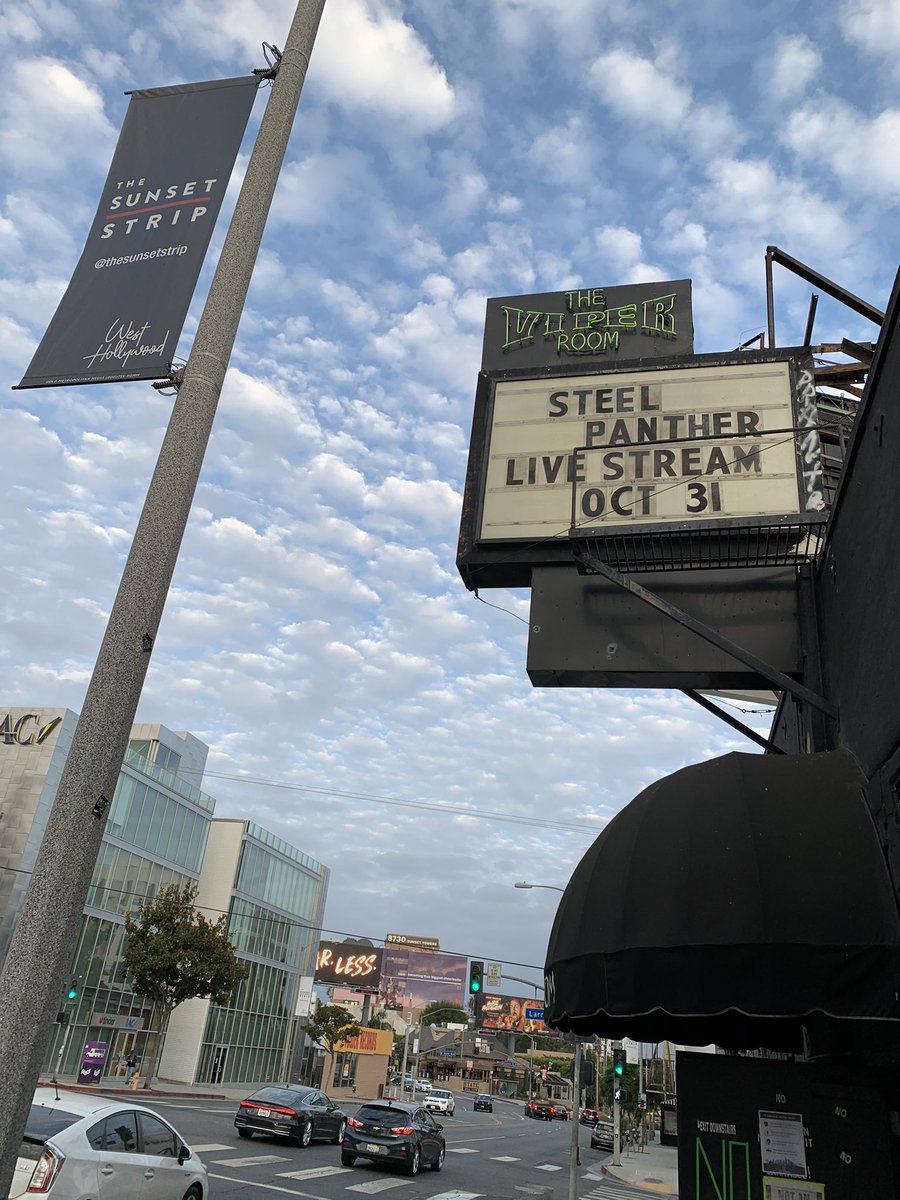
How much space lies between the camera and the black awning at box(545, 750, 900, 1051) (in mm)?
4438

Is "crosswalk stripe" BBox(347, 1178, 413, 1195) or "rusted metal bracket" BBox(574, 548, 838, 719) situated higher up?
"rusted metal bracket" BBox(574, 548, 838, 719)

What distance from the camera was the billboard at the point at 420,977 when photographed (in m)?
129

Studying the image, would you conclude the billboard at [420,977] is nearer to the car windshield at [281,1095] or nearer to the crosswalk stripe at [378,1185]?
the car windshield at [281,1095]

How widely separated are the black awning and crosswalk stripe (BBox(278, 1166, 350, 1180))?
39.6 ft

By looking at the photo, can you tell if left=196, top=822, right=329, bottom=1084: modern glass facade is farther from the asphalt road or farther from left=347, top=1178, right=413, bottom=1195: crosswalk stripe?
left=347, top=1178, right=413, bottom=1195: crosswalk stripe

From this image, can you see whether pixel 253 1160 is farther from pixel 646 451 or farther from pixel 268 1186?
pixel 646 451

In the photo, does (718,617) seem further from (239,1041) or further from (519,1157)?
(239,1041)

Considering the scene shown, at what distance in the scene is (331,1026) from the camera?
61.4 m

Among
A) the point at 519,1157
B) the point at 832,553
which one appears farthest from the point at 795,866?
the point at 519,1157

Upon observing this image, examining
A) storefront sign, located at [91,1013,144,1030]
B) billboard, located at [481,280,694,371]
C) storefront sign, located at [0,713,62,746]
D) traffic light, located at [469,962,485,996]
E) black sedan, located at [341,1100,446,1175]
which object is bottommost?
black sedan, located at [341,1100,446,1175]

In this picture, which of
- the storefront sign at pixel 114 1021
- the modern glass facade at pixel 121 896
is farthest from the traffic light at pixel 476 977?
the storefront sign at pixel 114 1021

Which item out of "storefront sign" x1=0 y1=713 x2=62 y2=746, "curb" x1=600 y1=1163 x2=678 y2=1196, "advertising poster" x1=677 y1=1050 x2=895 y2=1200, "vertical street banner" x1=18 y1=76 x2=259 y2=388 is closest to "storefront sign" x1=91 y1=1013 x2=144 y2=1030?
"storefront sign" x1=0 y1=713 x2=62 y2=746

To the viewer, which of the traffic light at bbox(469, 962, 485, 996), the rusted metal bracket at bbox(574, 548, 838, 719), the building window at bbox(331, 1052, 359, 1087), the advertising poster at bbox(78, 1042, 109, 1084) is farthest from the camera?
the building window at bbox(331, 1052, 359, 1087)

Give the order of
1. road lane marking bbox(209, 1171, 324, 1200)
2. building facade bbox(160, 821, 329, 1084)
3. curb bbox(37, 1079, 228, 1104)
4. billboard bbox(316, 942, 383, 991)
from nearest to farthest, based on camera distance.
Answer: road lane marking bbox(209, 1171, 324, 1200)
curb bbox(37, 1079, 228, 1104)
building facade bbox(160, 821, 329, 1084)
billboard bbox(316, 942, 383, 991)
